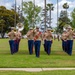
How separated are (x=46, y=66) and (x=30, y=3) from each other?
96.0 m

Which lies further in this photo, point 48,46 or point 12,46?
point 12,46

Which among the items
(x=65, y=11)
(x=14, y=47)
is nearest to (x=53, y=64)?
(x=14, y=47)

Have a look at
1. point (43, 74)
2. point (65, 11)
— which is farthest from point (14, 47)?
point (65, 11)

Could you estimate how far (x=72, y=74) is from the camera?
11898 mm

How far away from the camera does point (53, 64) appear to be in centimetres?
1527

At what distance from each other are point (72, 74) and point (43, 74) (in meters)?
1.08

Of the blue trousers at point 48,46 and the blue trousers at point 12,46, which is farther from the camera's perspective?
the blue trousers at point 12,46

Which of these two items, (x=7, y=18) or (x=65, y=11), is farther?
(x=65, y=11)

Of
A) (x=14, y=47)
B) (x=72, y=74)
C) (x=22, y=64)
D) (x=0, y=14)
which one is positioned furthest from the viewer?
(x=0, y=14)

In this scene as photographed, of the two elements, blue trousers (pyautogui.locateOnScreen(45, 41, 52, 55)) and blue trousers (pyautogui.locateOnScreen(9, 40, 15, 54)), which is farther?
blue trousers (pyautogui.locateOnScreen(9, 40, 15, 54))

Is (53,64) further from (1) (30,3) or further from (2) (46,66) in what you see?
(1) (30,3)

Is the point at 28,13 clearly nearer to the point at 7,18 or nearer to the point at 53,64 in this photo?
the point at 7,18

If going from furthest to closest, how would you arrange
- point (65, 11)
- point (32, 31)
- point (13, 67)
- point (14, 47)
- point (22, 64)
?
point (65, 11)
point (14, 47)
point (32, 31)
point (22, 64)
point (13, 67)

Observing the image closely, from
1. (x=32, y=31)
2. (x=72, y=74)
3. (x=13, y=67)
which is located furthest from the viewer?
(x=32, y=31)
